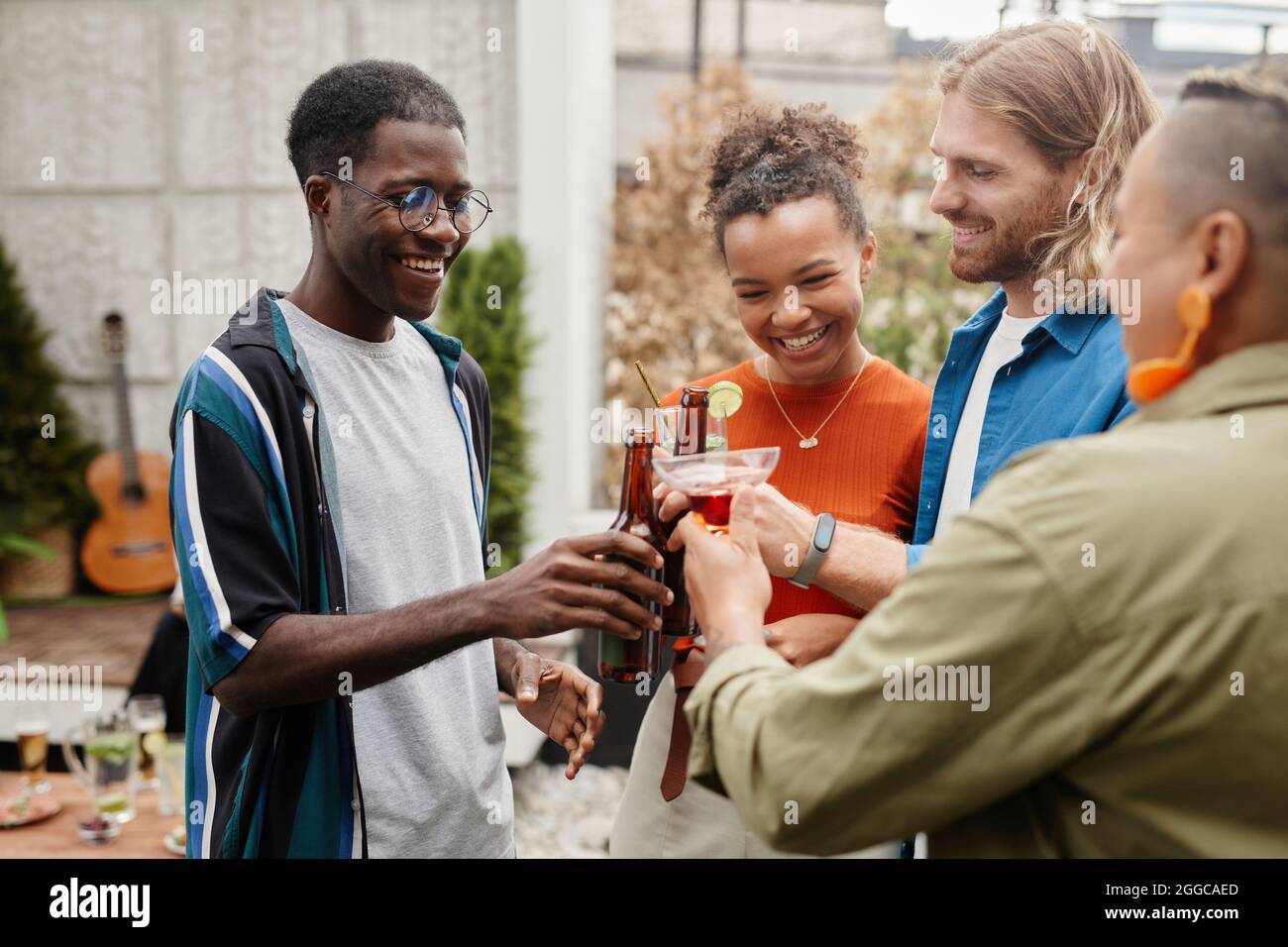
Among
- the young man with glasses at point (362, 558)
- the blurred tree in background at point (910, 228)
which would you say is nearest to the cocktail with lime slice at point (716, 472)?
the young man with glasses at point (362, 558)

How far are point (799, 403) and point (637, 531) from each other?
1.69ft

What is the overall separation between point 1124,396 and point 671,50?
7201 millimetres

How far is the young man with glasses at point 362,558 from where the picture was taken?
1.59m

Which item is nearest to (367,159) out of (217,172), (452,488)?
(452,488)

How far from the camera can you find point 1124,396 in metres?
1.65

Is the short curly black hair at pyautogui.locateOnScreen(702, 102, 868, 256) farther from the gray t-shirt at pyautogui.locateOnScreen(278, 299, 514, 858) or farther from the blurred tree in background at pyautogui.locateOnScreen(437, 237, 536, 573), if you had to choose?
the blurred tree in background at pyautogui.locateOnScreen(437, 237, 536, 573)

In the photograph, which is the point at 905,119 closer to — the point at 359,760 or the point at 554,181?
the point at 554,181

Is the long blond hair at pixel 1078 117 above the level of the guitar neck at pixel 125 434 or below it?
Answer: above

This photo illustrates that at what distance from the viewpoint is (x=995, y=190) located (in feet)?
6.06

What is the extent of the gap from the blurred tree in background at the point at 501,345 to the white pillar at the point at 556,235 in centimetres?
17

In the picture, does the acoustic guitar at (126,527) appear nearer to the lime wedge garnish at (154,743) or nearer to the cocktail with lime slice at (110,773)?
the lime wedge garnish at (154,743)

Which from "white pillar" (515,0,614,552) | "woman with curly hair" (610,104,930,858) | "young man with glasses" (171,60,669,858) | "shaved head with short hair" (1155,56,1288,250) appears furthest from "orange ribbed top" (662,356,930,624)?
"white pillar" (515,0,614,552)

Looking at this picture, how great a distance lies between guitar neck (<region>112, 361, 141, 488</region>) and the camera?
6.61 meters

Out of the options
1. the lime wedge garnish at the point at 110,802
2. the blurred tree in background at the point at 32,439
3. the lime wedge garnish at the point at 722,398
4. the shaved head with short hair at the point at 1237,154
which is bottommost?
the lime wedge garnish at the point at 110,802
